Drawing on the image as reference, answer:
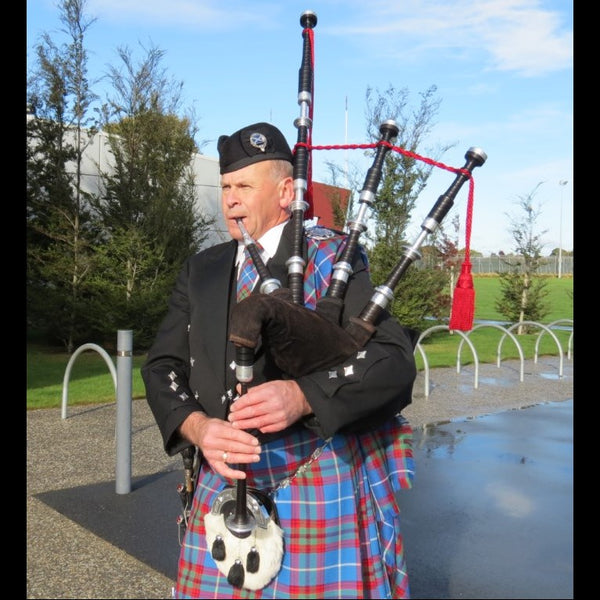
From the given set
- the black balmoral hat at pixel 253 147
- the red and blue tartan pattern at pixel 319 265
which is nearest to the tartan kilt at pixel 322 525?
the red and blue tartan pattern at pixel 319 265

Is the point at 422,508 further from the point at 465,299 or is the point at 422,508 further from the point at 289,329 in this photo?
the point at 289,329

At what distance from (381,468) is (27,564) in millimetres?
2682

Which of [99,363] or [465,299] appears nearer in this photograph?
[465,299]

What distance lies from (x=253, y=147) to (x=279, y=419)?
2.79ft

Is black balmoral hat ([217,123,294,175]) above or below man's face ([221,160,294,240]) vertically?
above

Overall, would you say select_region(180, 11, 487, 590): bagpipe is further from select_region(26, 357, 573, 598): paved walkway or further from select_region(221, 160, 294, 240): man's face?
select_region(26, 357, 573, 598): paved walkway

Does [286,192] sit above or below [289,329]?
above

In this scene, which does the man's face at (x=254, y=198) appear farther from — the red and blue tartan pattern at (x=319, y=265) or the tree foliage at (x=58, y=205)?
the tree foliage at (x=58, y=205)

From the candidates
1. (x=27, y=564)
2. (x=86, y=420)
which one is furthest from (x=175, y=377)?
(x=86, y=420)

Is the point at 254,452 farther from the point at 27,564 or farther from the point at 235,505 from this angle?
the point at 27,564

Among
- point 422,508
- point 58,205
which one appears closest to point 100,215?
point 58,205

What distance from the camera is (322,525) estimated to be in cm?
190

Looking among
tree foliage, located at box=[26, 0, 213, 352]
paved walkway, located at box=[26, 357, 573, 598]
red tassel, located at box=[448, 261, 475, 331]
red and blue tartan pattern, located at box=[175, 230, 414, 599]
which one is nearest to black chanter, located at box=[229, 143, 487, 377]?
red and blue tartan pattern, located at box=[175, 230, 414, 599]

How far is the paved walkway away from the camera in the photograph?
3.81 metres
